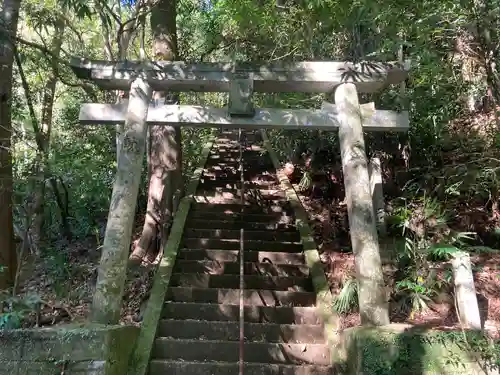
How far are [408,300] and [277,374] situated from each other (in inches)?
65.7

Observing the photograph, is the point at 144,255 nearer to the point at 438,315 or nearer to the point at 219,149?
the point at 438,315

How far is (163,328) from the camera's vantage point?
4914mm

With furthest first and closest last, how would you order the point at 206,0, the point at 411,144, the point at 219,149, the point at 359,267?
the point at 219,149, the point at 206,0, the point at 411,144, the point at 359,267

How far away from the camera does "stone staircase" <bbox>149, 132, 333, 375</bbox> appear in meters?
4.62

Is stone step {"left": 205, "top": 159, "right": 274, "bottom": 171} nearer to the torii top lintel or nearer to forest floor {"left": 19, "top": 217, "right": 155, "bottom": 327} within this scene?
forest floor {"left": 19, "top": 217, "right": 155, "bottom": 327}

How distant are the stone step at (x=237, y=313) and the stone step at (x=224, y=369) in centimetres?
69

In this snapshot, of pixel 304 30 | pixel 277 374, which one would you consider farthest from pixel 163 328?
pixel 304 30

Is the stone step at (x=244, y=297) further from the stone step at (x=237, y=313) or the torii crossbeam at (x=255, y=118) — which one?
the torii crossbeam at (x=255, y=118)

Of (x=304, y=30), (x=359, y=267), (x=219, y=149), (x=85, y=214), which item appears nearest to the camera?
(x=359, y=267)

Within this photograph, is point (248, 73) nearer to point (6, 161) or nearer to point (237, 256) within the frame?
point (237, 256)

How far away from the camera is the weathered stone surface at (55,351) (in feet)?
11.7

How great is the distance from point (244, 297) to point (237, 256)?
0.84 meters

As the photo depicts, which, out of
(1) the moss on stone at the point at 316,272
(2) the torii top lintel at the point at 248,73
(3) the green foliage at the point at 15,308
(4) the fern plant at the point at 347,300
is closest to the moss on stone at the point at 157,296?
(3) the green foliage at the point at 15,308

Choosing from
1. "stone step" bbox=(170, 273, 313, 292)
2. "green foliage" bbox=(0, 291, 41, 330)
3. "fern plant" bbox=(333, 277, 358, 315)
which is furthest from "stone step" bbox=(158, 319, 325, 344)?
"green foliage" bbox=(0, 291, 41, 330)
